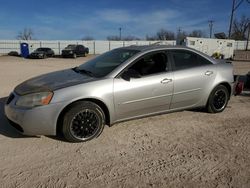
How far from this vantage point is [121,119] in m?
4.52

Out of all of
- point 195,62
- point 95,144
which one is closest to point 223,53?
point 195,62

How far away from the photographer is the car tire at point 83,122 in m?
4.02

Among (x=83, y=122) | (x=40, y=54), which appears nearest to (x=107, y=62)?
(x=83, y=122)

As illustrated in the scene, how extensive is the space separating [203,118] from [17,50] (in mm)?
36630

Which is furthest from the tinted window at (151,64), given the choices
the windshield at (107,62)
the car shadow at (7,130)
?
the car shadow at (7,130)

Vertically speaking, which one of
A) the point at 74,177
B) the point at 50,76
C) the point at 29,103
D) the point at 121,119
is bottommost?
the point at 74,177

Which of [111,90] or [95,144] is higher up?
[111,90]

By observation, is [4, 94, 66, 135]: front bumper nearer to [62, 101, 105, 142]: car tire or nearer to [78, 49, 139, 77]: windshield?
[62, 101, 105, 142]: car tire

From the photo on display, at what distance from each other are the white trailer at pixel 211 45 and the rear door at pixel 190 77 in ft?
73.3

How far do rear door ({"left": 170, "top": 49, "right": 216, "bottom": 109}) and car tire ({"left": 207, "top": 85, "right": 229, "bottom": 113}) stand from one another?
254mm

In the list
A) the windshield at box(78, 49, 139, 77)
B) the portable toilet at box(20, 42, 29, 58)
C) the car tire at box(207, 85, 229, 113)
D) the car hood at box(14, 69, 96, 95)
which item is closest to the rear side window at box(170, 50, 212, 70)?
the car tire at box(207, 85, 229, 113)

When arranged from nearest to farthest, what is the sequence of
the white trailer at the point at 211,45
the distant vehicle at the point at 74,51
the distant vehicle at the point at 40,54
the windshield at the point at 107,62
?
the windshield at the point at 107,62 → the white trailer at the point at 211,45 → the distant vehicle at the point at 40,54 → the distant vehicle at the point at 74,51

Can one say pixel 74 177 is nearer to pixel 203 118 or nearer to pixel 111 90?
pixel 111 90

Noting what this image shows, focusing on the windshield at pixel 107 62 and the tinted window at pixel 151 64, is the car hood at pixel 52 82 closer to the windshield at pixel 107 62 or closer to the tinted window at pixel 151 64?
the windshield at pixel 107 62
